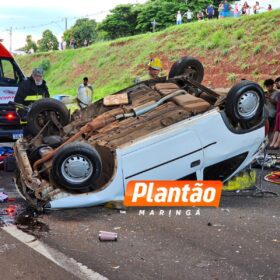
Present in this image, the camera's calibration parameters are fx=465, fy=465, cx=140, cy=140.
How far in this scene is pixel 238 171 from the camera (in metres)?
5.42

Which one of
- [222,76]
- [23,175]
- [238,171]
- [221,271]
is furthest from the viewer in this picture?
[222,76]

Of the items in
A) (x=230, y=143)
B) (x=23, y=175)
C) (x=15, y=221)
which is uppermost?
(x=230, y=143)

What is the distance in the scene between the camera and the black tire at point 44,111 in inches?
252

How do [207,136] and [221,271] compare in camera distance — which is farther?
[207,136]

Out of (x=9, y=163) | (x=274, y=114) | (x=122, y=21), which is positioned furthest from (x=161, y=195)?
(x=122, y=21)

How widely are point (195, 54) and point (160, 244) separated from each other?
26.1 m

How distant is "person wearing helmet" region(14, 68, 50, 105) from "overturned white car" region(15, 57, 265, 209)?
2.37 metres

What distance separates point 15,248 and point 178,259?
1.37 meters

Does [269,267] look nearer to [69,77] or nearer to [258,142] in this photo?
[258,142]

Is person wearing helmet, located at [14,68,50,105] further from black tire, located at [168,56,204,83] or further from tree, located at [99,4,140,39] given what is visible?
tree, located at [99,4,140,39]

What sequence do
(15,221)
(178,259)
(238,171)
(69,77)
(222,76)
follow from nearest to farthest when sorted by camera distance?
(178,259) < (15,221) < (238,171) < (222,76) < (69,77)

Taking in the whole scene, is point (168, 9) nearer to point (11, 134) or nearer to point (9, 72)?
point (9, 72)

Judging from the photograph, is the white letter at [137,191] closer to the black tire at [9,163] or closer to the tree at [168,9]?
the black tire at [9,163]

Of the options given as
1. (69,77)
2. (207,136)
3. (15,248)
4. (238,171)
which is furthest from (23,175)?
(69,77)
